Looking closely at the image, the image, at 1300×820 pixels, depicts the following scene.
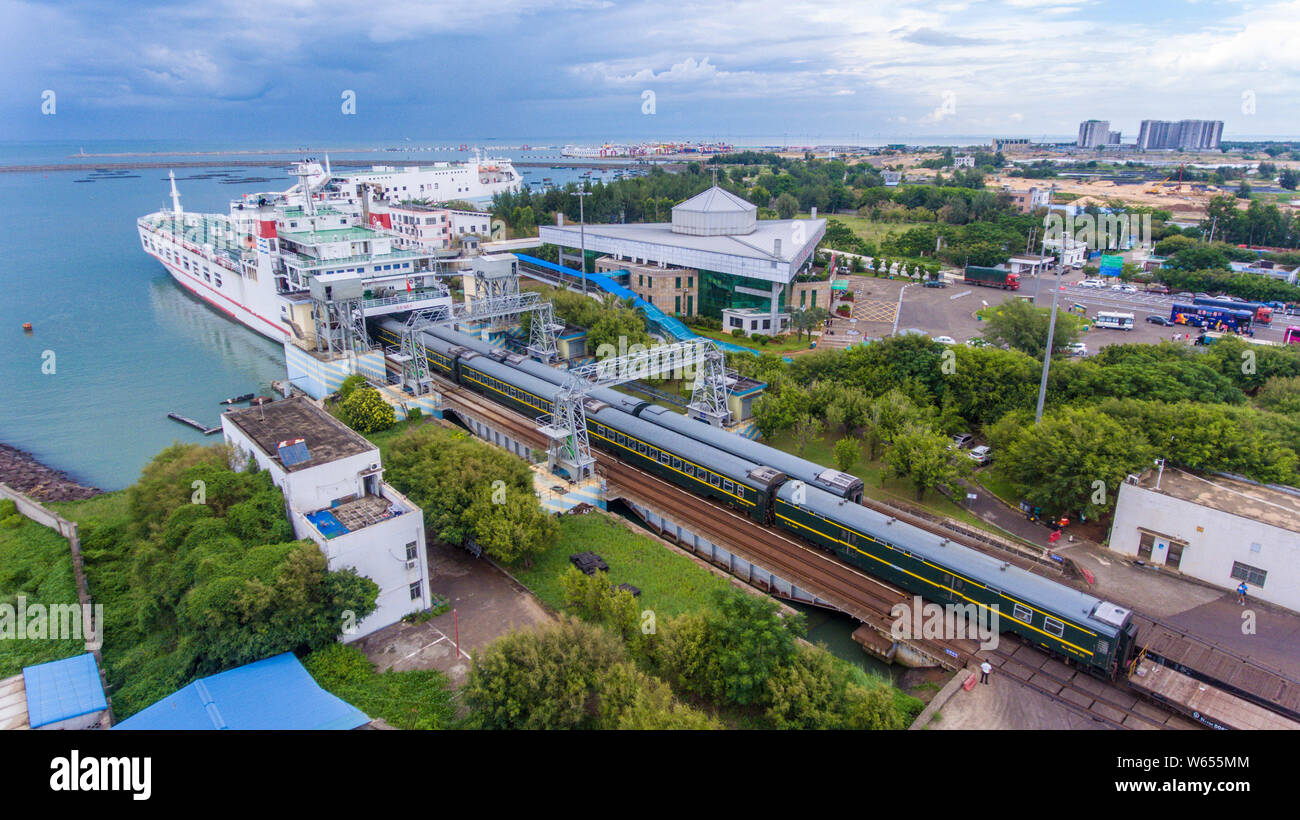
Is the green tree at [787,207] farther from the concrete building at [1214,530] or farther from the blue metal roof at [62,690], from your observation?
the blue metal roof at [62,690]

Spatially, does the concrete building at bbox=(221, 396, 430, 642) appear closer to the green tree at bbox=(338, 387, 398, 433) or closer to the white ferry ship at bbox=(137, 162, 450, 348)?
the green tree at bbox=(338, 387, 398, 433)

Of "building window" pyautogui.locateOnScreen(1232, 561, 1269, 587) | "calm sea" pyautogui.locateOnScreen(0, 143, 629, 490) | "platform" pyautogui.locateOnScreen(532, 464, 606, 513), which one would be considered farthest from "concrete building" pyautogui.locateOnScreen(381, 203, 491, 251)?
"building window" pyautogui.locateOnScreen(1232, 561, 1269, 587)

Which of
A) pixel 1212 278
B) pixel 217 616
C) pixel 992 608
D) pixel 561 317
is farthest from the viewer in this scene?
pixel 1212 278

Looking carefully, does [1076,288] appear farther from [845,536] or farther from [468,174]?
[468,174]

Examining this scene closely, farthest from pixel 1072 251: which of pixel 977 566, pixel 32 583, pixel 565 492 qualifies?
pixel 32 583
